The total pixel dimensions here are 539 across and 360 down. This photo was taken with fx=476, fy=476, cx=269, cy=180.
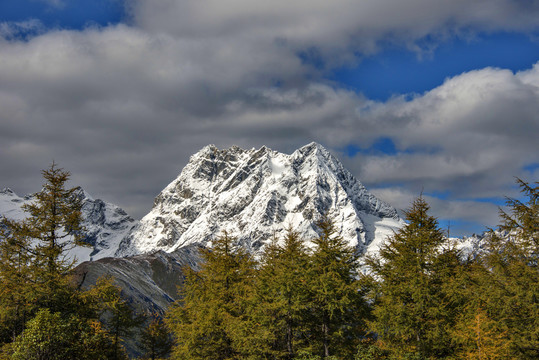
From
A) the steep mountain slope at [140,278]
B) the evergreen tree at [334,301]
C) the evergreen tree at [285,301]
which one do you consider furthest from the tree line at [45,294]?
the steep mountain slope at [140,278]

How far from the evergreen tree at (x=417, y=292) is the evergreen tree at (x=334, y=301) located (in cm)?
165

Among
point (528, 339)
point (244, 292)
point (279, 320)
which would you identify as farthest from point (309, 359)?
point (528, 339)

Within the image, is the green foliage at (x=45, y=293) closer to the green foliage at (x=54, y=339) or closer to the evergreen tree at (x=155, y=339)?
the green foliage at (x=54, y=339)

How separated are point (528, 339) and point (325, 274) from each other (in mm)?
12103

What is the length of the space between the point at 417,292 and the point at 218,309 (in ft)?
46.8

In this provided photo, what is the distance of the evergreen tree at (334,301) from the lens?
31266mm

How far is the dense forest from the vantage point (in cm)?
2730

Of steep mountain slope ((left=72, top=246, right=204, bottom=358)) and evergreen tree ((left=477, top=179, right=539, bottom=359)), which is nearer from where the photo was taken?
evergreen tree ((left=477, top=179, right=539, bottom=359))

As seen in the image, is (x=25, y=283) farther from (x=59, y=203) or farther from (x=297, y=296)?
(x=297, y=296)

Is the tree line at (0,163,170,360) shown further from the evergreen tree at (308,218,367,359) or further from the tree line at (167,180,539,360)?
the evergreen tree at (308,218,367,359)

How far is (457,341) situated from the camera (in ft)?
89.9

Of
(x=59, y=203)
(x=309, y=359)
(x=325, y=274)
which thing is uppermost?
(x=59, y=203)

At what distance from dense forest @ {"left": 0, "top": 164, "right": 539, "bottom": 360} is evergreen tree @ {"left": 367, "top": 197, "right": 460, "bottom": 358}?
81mm

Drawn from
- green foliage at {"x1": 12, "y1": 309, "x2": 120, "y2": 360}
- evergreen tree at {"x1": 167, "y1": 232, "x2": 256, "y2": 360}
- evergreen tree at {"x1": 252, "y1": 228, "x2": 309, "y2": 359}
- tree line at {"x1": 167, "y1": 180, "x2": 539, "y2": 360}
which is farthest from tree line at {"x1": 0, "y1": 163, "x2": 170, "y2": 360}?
evergreen tree at {"x1": 252, "y1": 228, "x2": 309, "y2": 359}
